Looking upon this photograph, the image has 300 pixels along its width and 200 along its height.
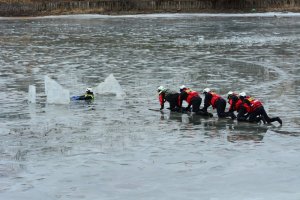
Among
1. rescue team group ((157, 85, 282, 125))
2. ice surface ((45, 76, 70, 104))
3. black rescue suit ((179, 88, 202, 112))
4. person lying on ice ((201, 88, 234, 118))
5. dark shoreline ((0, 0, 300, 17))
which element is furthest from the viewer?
dark shoreline ((0, 0, 300, 17))

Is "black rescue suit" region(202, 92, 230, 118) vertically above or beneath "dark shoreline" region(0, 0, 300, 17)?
beneath

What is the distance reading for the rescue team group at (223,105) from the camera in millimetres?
21812

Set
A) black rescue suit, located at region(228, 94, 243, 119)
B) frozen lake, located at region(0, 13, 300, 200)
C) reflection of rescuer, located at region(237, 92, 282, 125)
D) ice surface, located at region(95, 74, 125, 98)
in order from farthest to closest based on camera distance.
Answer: ice surface, located at region(95, 74, 125, 98) < black rescue suit, located at region(228, 94, 243, 119) < reflection of rescuer, located at region(237, 92, 282, 125) < frozen lake, located at region(0, 13, 300, 200)

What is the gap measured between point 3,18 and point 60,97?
6094cm

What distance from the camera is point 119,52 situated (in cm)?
4547

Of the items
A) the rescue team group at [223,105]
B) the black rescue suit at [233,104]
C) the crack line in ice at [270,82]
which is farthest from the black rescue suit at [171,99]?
the crack line in ice at [270,82]

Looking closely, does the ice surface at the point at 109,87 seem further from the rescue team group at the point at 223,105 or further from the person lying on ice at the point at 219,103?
the person lying on ice at the point at 219,103

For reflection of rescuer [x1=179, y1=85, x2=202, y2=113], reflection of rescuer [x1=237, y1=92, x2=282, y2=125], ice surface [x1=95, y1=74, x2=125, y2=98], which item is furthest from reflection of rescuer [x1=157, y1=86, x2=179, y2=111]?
ice surface [x1=95, y1=74, x2=125, y2=98]

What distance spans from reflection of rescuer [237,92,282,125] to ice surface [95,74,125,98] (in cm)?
780

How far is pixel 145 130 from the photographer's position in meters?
21.5

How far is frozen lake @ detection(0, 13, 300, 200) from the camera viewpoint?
15.2 meters

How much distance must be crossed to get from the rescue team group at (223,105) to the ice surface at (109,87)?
165 inches

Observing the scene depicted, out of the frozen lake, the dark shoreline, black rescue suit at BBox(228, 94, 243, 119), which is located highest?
the dark shoreline

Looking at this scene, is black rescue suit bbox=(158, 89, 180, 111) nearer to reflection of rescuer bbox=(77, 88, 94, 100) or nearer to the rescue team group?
the rescue team group
